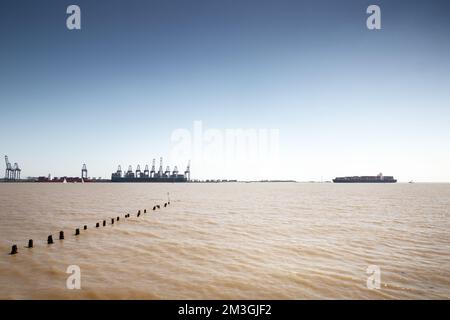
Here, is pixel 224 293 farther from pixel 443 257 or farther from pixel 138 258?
pixel 443 257

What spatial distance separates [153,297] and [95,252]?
6.83 metres

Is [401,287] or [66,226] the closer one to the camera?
[401,287]

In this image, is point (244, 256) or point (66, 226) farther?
point (66, 226)

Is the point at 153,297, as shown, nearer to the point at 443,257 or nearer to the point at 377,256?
the point at 377,256
